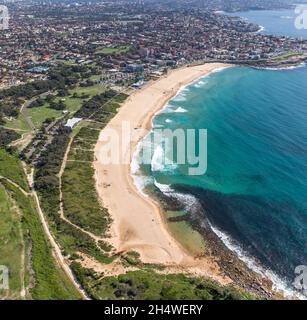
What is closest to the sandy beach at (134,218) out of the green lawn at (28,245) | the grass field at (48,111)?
the green lawn at (28,245)

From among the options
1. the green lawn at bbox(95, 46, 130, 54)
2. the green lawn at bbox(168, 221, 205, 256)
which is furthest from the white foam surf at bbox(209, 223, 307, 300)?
the green lawn at bbox(95, 46, 130, 54)

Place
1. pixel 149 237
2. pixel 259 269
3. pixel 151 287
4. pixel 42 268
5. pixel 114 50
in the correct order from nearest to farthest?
pixel 151 287
pixel 42 268
pixel 259 269
pixel 149 237
pixel 114 50

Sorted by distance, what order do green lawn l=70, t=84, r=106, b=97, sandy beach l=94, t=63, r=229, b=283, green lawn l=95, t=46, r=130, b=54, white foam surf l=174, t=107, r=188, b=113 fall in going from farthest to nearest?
green lawn l=95, t=46, r=130, b=54, green lawn l=70, t=84, r=106, b=97, white foam surf l=174, t=107, r=188, b=113, sandy beach l=94, t=63, r=229, b=283

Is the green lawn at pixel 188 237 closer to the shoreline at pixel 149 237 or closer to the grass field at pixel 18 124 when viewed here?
the shoreline at pixel 149 237

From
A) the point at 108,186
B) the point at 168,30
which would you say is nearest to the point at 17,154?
the point at 108,186

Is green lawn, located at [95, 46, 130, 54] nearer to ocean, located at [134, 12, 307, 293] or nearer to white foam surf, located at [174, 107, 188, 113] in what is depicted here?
ocean, located at [134, 12, 307, 293]

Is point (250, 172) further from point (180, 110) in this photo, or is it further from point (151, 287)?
point (180, 110)

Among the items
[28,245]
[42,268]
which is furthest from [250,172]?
[42,268]

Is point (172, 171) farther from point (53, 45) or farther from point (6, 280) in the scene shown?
point (53, 45)
